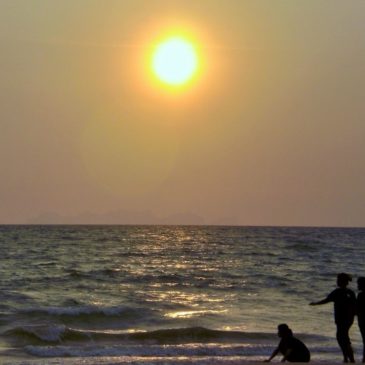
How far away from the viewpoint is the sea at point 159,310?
63.3 feet

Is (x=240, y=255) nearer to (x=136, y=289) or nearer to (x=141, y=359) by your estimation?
(x=136, y=289)

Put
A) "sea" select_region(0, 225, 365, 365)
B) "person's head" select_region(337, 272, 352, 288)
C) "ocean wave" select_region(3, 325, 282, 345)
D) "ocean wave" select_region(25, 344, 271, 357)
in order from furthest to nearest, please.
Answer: "ocean wave" select_region(3, 325, 282, 345)
"sea" select_region(0, 225, 365, 365)
"ocean wave" select_region(25, 344, 271, 357)
"person's head" select_region(337, 272, 352, 288)

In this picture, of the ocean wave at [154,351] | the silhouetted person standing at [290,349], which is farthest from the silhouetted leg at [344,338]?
the ocean wave at [154,351]

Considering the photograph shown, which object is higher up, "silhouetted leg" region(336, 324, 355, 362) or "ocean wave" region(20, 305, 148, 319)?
"silhouetted leg" region(336, 324, 355, 362)

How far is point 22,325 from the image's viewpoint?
2352 cm

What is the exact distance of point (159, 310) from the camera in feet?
92.2

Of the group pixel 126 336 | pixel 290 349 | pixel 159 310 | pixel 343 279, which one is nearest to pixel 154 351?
pixel 126 336

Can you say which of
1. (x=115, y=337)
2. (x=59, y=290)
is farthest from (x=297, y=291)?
(x=115, y=337)

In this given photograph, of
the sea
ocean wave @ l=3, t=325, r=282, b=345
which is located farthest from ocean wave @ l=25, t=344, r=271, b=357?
ocean wave @ l=3, t=325, r=282, b=345

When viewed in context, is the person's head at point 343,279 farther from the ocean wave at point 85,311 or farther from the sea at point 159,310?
the ocean wave at point 85,311

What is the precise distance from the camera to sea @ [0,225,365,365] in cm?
1930

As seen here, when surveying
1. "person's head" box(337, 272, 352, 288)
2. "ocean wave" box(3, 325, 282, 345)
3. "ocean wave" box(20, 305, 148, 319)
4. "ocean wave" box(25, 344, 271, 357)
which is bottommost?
"ocean wave" box(25, 344, 271, 357)

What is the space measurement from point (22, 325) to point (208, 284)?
644 inches

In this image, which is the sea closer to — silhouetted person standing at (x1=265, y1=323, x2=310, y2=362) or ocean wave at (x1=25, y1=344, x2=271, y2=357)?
ocean wave at (x1=25, y1=344, x2=271, y2=357)
